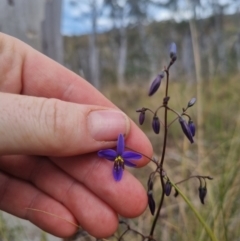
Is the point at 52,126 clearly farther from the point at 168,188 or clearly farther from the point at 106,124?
the point at 168,188

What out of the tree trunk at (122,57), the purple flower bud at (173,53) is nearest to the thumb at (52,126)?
the purple flower bud at (173,53)

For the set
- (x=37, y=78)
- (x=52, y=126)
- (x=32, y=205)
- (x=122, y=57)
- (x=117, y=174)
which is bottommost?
(x=32, y=205)

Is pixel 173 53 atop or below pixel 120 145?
atop

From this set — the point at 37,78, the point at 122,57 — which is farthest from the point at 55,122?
the point at 122,57

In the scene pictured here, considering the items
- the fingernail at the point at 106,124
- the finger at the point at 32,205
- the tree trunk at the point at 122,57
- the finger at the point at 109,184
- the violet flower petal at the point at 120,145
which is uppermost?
the tree trunk at the point at 122,57

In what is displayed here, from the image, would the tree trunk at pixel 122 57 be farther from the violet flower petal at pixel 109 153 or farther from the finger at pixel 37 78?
the violet flower petal at pixel 109 153

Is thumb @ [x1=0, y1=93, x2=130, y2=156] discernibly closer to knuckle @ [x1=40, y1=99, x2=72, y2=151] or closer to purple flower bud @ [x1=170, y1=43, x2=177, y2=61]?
knuckle @ [x1=40, y1=99, x2=72, y2=151]

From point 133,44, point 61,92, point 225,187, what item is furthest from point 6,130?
point 133,44

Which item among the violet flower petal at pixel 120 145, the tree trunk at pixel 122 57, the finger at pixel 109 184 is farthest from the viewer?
the tree trunk at pixel 122 57

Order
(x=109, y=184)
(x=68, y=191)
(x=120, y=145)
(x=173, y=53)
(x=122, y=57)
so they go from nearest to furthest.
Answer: (x=173, y=53)
(x=120, y=145)
(x=109, y=184)
(x=68, y=191)
(x=122, y=57)
